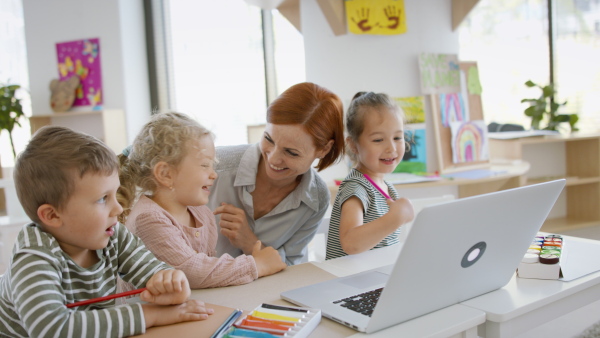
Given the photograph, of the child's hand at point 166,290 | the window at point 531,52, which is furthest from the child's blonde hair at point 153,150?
the window at point 531,52

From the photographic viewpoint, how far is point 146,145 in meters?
1.25

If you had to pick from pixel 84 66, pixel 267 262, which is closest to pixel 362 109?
pixel 267 262

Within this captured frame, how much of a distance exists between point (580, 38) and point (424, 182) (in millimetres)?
2112

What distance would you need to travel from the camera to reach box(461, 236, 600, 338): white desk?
3.03 feet

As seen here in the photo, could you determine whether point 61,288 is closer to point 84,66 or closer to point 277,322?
point 277,322

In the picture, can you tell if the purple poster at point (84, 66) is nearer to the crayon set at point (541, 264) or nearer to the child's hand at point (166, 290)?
the child's hand at point (166, 290)

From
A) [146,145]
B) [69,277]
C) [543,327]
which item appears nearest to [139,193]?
[146,145]

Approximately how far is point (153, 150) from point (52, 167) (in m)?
0.38

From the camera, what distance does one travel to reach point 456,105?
10.6ft

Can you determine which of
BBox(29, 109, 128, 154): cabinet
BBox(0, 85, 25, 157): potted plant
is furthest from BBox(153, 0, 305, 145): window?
BBox(0, 85, 25, 157): potted plant

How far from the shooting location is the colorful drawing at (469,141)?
3.20m

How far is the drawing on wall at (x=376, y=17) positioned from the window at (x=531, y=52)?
1.06m

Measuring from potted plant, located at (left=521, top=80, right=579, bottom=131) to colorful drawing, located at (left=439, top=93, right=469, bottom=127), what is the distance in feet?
2.44

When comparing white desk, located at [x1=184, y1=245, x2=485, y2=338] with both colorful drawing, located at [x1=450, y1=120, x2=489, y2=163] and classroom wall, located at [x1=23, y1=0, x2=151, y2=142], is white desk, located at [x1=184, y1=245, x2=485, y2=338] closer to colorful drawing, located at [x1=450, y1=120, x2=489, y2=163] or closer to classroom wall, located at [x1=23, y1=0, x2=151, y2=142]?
colorful drawing, located at [x1=450, y1=120, x2=489, y2=163]
